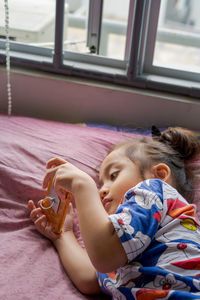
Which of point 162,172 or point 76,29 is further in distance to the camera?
point 76,29

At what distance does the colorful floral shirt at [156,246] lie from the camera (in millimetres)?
750

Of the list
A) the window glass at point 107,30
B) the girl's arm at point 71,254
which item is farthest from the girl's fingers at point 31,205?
the window glass at point 107,30

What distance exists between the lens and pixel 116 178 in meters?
0.97

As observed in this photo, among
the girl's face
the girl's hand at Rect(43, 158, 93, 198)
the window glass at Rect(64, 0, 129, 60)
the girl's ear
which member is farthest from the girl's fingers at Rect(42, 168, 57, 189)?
the window glass at Rect(64, 0, 129, 60)

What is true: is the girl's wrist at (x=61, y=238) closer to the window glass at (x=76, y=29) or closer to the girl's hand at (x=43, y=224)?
the girl's hand at (x=43, y=224)

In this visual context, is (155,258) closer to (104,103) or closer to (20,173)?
(20,173)

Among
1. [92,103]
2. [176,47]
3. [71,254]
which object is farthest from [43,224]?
[176,47]

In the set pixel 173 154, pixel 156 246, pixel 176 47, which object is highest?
pixel 176 47

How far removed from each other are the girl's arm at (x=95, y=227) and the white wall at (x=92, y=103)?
687 millimetres

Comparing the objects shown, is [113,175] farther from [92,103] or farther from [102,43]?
[102,43]

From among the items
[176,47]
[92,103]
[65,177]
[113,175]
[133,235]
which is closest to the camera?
[133,235]

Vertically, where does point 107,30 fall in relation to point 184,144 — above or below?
above

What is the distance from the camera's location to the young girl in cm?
75

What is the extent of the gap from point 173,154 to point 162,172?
0.10 meters
